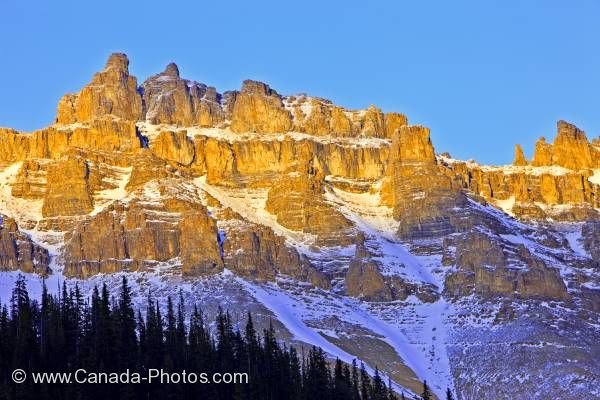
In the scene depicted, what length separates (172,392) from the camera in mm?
191125

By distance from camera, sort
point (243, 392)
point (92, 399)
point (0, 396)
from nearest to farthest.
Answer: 1. point (0, 396)
2. point (92, 399)
3. point (243, 392)

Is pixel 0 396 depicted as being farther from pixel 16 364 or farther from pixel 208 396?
pixel 208 396

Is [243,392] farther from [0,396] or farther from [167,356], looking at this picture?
[0,396]

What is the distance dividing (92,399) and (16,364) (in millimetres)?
11762

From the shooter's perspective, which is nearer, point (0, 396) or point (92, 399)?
point (0, 396)

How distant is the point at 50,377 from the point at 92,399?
6444mm

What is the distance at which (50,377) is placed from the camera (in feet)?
614

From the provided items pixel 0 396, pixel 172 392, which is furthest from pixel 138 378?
pixel 0 396

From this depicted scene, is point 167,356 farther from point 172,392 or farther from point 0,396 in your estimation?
point 0,396

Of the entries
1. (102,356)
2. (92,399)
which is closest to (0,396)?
(92,399)

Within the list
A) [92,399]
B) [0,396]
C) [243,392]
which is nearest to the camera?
[0,396]

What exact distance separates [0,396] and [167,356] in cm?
3043

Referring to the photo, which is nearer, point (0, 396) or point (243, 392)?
point (0, 396)

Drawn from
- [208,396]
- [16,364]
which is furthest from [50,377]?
[208,396]
